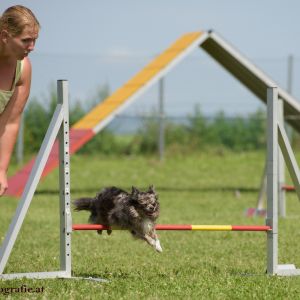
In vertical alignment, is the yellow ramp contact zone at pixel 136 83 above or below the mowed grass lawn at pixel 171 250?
above

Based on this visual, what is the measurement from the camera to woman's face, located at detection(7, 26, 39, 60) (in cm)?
474

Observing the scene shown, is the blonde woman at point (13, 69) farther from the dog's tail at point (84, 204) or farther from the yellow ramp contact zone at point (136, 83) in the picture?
the yellow ramp contact zone at point (136, 83)

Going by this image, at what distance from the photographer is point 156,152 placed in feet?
65.5

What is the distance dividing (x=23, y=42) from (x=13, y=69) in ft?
0.73

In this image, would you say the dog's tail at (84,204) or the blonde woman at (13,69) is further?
the dog's tail at (84,204)

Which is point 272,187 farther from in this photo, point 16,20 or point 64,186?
point 16,20

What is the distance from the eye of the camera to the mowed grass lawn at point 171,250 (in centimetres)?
538

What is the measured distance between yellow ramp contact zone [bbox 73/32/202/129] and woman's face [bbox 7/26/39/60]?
27.8ft

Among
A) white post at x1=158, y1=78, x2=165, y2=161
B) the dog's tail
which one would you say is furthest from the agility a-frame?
white post at x1=158, y1=78, x2=165, y2=161

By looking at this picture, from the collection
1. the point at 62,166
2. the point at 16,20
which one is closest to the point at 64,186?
the point at 62,166

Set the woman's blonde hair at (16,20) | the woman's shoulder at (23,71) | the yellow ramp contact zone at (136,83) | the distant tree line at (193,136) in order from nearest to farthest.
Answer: the woman's blonde hair at (16,20) → the woman's shoulder at (23,71) → the yellow ramp contact zone at (136,83) → the distant tree line at (193,136)

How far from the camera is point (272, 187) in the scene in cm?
603

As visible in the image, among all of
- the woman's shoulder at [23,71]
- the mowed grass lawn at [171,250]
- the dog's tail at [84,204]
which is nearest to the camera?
the woman's shoulder at [23,71]

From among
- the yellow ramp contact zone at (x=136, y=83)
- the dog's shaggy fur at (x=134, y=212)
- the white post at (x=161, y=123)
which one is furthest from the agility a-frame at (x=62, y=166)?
Answer: the white post at (x=161, y=123)
